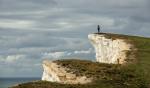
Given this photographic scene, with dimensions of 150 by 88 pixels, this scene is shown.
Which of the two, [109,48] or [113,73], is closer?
[113,73]

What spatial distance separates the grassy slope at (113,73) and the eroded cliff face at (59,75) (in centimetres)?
80

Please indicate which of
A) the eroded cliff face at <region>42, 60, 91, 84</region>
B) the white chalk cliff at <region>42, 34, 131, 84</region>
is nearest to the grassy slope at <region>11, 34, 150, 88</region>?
the eroded cliff face at <region>42, 60, 91, 84</region>

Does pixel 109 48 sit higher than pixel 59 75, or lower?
higher

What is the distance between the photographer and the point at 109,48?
9194 centimetres

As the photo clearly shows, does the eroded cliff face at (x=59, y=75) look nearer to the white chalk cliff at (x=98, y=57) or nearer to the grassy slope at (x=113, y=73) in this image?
the white chalk cliff at (x=98, y=57)

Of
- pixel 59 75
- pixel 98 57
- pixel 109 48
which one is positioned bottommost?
pixel 59 75

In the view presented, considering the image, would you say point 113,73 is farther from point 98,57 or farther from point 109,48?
point 98,57

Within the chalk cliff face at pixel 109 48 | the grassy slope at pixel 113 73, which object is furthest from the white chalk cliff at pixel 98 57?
the grassy slope at pixel 113 73

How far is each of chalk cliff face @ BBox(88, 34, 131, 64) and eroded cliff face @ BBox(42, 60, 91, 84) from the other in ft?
34.9

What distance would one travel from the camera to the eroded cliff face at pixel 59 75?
7312 cm

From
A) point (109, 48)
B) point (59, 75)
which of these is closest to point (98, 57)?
point (109, 48)

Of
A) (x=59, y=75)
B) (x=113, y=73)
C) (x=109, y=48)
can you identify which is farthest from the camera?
(x=109, y=48)

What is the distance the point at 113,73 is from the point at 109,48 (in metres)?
17.6

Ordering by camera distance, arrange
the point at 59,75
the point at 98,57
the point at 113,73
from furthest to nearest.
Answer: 1. the point at 98,57
2. the point at 59,75
3. the point at 113,73
